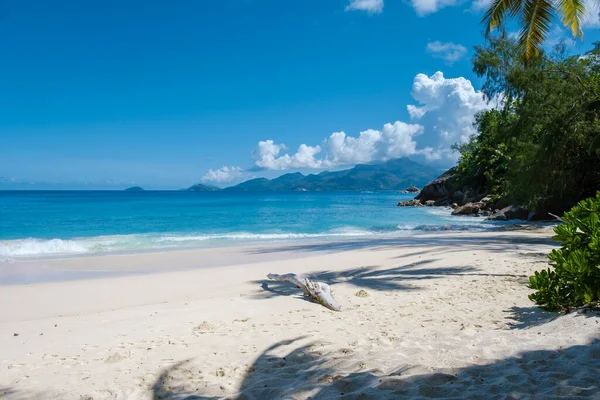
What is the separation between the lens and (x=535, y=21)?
1045 cm

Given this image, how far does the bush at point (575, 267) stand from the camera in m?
4.79

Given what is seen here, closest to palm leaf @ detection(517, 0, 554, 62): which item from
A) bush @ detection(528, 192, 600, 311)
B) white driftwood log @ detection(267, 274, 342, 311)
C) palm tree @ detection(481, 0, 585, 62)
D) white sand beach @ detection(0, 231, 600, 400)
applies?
palm tree @ detection(481, 0, 585, 62)

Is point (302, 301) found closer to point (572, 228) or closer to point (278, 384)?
point (278, 384)

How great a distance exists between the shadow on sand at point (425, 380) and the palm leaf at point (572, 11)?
883 centimetres

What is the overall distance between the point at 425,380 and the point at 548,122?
689 inches

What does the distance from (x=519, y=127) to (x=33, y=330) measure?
20.5m

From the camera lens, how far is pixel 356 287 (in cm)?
837

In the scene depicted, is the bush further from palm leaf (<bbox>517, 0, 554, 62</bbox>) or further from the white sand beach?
palm leaf (<bbox>517, 0, 554, 62</bbox>)

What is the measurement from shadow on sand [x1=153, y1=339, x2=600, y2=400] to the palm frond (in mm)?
9195

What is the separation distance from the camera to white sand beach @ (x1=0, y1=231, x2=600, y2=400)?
140 inches

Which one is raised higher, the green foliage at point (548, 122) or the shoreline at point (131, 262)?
the green foliage at point (548, 122)

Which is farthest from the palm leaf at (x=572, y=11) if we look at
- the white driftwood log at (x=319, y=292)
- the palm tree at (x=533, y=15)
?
the white driftwood log at (x=319, y=292)

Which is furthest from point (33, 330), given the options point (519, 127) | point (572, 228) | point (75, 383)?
point (519, 127)

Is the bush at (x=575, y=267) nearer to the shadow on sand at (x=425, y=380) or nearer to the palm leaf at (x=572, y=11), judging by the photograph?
the shadow on sand at (x=425, y=380)
